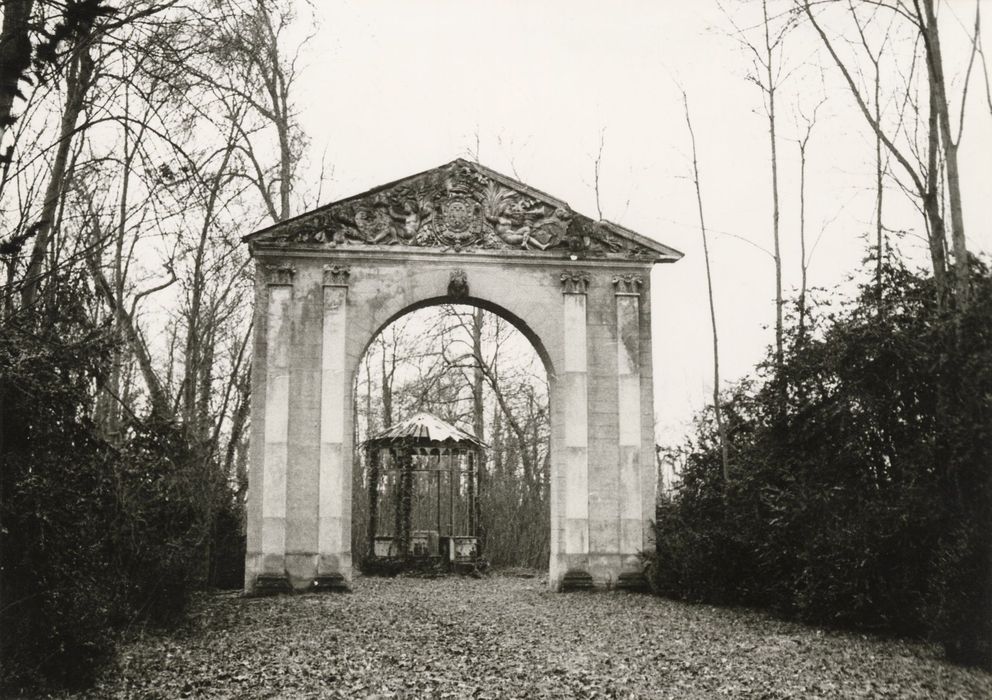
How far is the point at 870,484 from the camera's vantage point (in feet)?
42.7

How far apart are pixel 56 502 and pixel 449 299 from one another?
989 centimetres

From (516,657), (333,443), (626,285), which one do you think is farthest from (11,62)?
(626,285)

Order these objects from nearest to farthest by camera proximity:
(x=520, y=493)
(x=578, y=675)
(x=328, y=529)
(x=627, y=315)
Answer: (x=578, y=675) → (x=328, y=529) → (x=627, y=315) → (x=520, y=493)

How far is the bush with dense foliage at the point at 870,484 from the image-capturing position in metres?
11.2

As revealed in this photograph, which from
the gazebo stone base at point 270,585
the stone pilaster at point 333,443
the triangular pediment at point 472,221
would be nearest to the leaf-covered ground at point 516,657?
the gazebo stone base at point 270,585

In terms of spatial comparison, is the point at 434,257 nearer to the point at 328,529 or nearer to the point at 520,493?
the point at 328,529

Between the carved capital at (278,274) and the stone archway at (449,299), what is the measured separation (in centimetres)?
2

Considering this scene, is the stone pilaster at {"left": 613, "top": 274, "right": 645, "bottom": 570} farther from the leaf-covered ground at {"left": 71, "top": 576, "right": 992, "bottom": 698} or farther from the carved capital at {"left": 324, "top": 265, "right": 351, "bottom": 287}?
the carved capital at {"left": 324, "top": 265, "right": 351, "bottom": 287}

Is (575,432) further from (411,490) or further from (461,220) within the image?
(411,490)

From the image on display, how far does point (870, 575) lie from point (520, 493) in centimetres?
1700

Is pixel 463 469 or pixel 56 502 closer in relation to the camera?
pixel 56 502

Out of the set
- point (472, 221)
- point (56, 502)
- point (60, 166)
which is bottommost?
point (56, 502)

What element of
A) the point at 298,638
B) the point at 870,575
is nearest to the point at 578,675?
the point at 298,638

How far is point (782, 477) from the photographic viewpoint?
14.6m
